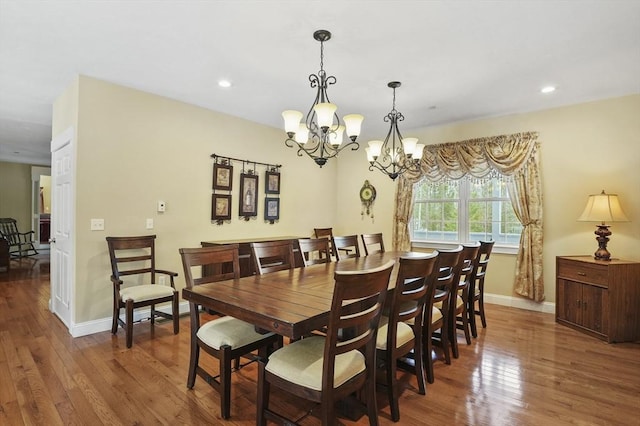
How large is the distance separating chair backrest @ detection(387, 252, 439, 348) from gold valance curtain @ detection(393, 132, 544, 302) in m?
2.73

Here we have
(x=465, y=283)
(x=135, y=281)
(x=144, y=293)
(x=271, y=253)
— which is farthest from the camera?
(x=135, y=281)

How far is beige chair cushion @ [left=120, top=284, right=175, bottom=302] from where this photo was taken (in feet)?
10.5

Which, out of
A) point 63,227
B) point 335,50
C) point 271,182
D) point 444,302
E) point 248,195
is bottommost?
point 444,302

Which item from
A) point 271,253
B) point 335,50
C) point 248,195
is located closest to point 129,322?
point 271,253

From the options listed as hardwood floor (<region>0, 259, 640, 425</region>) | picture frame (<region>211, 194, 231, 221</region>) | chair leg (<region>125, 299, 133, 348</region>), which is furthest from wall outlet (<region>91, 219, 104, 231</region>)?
picture frame (<region>211, 194, 231, 221</region>)

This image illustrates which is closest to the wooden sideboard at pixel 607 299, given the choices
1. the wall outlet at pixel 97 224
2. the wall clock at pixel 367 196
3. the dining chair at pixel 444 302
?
the dining chair at pixel 444 302

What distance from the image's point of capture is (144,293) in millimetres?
3242

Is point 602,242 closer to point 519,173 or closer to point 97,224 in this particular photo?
point 519,173

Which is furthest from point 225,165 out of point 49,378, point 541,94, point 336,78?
point 541,94

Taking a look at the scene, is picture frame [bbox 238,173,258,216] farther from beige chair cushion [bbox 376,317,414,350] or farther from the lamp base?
the lamp base

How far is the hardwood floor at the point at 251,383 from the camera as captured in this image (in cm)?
203

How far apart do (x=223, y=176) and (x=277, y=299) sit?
2.94m

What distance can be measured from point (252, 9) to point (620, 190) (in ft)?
14.2

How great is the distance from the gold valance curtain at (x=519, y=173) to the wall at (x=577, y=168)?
12cm
